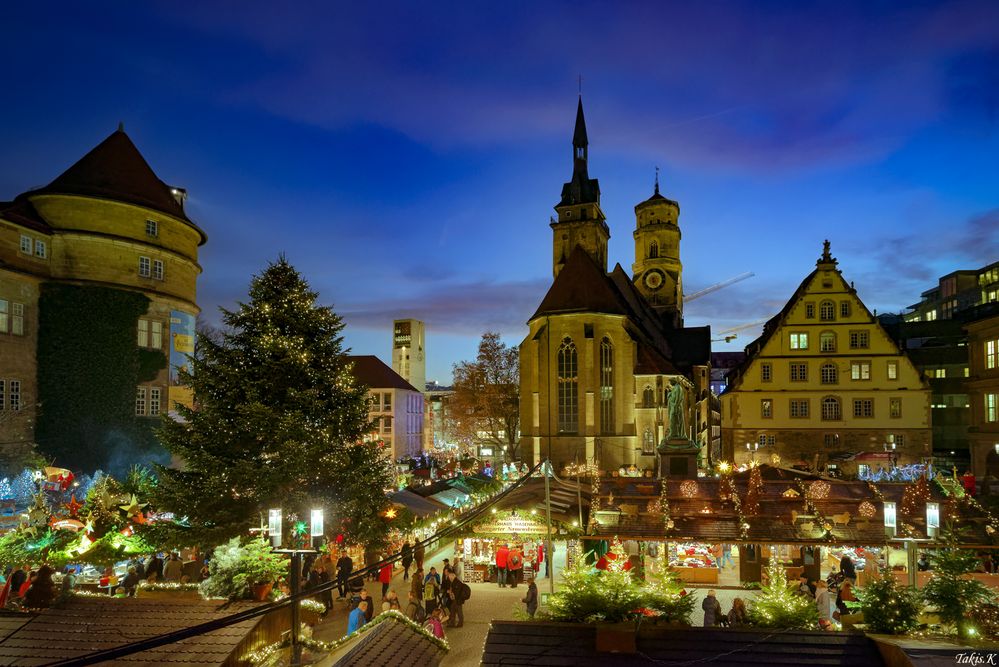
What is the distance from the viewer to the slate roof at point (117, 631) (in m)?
9.48

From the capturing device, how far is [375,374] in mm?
72125

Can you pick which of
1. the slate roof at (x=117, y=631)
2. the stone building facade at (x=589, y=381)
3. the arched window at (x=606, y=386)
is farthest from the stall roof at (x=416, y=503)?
the arched window at (x=606, y=386)

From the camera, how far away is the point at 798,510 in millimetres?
Result: 18172

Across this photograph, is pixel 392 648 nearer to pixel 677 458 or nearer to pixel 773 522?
pixel 773 522

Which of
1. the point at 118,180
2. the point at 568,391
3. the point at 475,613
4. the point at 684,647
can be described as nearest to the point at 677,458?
the point at 475,613

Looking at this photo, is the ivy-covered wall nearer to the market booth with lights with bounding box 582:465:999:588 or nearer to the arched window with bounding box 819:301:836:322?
the market booth with lights with bounding box 582:465:999:588

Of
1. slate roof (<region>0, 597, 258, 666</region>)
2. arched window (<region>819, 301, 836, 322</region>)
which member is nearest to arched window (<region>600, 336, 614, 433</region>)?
arched window (<region>819, 301, 836, 322</region>)

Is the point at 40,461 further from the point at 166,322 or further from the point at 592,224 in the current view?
the point at 592,224

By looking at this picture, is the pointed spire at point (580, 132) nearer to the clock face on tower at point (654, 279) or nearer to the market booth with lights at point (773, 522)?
the clock face on tower at point (654, 279)

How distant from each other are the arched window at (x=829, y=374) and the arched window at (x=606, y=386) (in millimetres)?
13659

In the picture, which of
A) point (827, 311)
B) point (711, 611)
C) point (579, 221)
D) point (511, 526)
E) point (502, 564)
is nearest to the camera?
point (711, 611)

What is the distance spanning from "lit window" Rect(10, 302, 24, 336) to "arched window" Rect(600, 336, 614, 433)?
34259 mm

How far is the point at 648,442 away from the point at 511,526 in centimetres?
3193

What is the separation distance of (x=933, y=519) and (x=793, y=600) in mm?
6514
